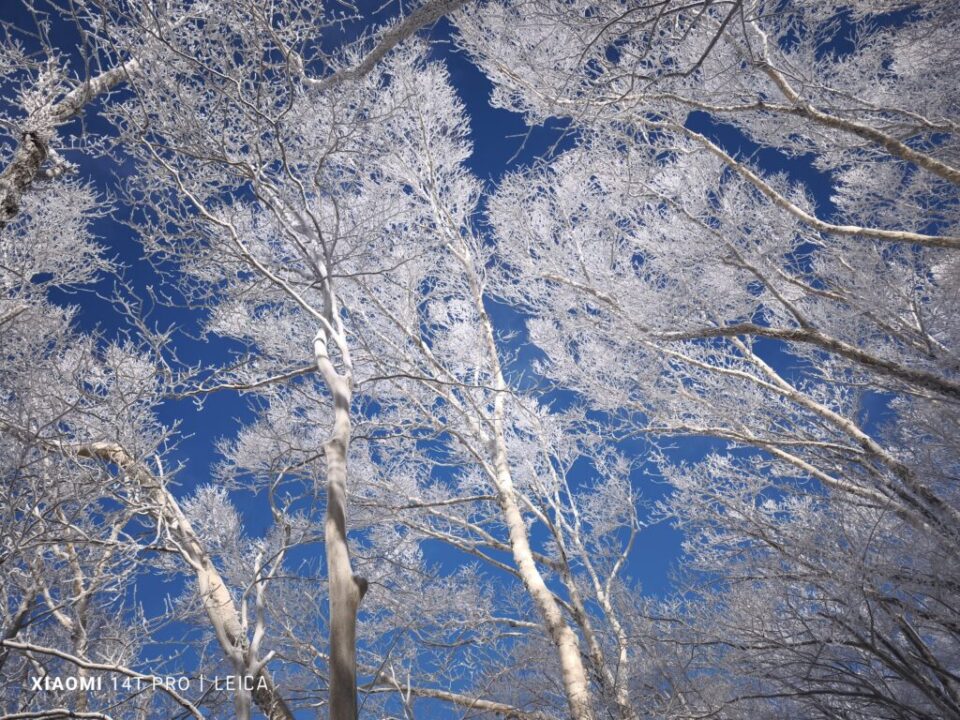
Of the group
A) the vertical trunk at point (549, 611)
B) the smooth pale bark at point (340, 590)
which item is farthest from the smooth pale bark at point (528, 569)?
the smooth pale bark at point (340, 590)

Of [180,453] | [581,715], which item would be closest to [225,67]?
[180,453]

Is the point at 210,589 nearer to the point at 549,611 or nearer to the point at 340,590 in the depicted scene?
the point at 340,590

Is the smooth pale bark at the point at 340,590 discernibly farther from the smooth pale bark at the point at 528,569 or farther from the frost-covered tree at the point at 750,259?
the frost-covered tree at the point at 750,259

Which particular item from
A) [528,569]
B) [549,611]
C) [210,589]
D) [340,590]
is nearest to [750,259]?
[528,569]

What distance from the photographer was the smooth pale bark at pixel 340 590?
175cm

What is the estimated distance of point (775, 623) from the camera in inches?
128

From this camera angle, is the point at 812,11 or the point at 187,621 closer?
the point at 812,11

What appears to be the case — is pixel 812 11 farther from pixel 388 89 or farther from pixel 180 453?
pixel 180 453

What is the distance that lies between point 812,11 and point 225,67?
Answer: 528 cm

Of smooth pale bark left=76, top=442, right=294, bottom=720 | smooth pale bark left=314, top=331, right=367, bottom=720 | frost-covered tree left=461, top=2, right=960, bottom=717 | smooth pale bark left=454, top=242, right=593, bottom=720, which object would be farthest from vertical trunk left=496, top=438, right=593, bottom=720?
smooth pale bark left=314, top=331, right=367, bottom=720

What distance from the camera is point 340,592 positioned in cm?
198

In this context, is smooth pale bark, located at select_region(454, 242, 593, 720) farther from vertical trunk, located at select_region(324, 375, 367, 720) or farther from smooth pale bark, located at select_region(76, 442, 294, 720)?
smooth pale bark, located at select_region(76, 442, 294, 720)

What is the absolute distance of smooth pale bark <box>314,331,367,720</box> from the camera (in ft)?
5.73

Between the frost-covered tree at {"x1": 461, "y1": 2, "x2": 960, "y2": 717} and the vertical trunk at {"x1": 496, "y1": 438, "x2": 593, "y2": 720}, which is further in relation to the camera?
the frost-covered tree at {"x1": 461, "y1": 2, "x2": 960, "y2": 717}
